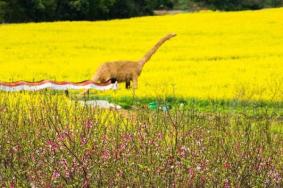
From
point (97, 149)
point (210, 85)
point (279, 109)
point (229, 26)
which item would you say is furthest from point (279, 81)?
point (229, 26)

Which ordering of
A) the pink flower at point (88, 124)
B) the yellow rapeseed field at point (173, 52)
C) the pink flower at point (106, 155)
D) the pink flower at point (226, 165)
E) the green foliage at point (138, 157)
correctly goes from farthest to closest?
1. the yellow rapeseed field at point (173, 52)
2. the pink flower at point (88, 124)
3. the pink flower at point (106, 155)
4. the pink flower at point (226, 165)
5. the green foliage at point (138, 157)

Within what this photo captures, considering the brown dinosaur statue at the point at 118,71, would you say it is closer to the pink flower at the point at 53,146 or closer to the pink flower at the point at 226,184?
the pink flower at the point at 53,146

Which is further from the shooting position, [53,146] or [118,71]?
[118,71]

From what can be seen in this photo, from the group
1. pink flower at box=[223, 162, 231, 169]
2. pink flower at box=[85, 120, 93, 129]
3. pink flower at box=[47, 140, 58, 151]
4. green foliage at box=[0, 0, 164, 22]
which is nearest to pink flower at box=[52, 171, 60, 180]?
pink flower at box=[47, 140, 58, 151]

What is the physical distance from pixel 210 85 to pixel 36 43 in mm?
13651

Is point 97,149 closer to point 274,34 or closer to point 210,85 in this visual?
point 210,85

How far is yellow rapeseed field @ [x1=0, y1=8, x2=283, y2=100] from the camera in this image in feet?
63.9

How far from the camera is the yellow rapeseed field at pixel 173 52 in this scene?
1948 centimetres

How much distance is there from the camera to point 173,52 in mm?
28453

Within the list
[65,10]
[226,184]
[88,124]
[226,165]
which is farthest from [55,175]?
[65,10]

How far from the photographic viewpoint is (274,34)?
1314 inches

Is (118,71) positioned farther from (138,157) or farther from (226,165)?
(226,165)

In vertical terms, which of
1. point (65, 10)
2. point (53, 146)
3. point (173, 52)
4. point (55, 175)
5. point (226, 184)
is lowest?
point (226, 184)

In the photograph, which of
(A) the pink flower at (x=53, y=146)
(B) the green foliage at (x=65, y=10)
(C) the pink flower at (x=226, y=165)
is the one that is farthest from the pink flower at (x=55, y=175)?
(B) the green foliage at (x=65, y=10)
